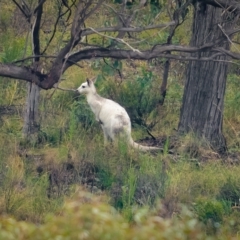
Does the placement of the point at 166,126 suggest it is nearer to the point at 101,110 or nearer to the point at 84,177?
the point at 101,110

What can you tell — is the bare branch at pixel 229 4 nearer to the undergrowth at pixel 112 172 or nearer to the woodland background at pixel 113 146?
the woodland background at pixel 113 146

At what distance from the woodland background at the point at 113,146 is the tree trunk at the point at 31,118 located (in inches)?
0.6

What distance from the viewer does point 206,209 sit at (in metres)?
9.44

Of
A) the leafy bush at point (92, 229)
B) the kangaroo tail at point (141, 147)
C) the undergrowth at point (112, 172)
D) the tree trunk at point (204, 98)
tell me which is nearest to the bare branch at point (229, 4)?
the undergrowth at point (112, 172)

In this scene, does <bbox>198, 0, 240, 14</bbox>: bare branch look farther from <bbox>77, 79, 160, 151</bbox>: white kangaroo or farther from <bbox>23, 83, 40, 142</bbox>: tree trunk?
<bbox>23, 83, 40, 142</bbox>: tree trunk

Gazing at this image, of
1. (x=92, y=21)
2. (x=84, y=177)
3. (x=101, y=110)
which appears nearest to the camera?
(x=84, y=177)

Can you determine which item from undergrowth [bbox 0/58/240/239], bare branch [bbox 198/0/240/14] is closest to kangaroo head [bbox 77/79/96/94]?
undergrowth [bbox 0/58/240/239]

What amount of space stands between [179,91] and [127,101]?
4.91 ft

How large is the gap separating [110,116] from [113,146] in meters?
0.94

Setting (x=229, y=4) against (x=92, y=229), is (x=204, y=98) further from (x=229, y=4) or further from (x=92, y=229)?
(x=92, y=229)

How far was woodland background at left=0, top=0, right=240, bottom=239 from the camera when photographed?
9.14m

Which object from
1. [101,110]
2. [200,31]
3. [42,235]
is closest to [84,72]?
[101,110]

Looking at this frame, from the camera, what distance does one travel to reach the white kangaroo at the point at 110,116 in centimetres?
1205

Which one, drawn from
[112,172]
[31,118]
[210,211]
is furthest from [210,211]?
[31,118]
